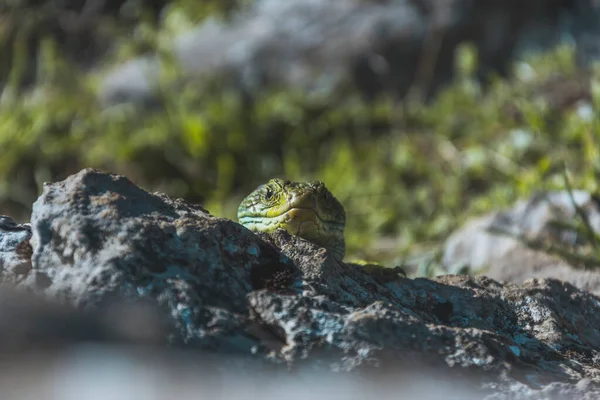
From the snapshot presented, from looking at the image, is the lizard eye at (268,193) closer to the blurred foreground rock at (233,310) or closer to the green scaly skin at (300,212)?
the green scaly skin at (300,212)

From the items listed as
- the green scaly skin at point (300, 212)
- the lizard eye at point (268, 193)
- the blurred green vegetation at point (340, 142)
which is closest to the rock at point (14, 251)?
the green scaly skin at point (300, 212)

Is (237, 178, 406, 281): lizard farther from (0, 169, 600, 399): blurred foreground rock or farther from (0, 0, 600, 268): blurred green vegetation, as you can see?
(0, 0, 600, 268): blurred green vegetation

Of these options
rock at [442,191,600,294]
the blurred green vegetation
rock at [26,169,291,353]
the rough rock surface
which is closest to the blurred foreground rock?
rock at [26,169,291,353]

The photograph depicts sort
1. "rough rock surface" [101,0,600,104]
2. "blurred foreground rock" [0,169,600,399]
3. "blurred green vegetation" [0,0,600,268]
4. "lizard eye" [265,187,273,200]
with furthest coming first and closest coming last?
"rough rock surface" [101,0,600,104] → "blurred green vegetation" [0,0,600,268] → "lizard eye" [265,187,273,200] → "blurred foreground rock" [0,169,600,399]

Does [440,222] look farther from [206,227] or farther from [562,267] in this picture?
[206,227]

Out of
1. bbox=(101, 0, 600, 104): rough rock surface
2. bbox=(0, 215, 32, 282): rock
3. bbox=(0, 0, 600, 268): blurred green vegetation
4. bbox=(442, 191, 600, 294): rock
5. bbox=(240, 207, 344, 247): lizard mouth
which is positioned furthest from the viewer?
bbox=(101, 0, 600, 104): rough rock surface

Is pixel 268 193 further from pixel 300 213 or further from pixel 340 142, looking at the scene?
pixel 340 142

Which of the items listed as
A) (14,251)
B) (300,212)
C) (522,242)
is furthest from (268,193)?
(522,242)
